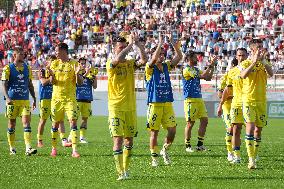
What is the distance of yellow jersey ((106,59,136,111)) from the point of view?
44.5ft

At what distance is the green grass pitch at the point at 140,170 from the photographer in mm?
13008

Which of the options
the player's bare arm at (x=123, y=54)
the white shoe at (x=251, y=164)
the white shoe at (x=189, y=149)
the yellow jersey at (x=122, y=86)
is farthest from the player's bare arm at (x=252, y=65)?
the white shoe at (x=189, y=149)

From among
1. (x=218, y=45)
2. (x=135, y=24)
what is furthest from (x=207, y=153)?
(x=135, y=24)

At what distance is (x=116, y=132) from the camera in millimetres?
13477

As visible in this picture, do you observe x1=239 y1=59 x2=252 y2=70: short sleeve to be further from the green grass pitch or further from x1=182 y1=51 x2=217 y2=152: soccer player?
x1=182 y1=51 x2=217 y2=152: soccer player

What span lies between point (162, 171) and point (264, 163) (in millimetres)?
2553

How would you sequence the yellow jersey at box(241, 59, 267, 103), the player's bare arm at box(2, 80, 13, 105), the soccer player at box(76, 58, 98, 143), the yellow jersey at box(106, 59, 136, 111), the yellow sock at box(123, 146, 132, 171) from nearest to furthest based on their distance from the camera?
1. the yellow jersey at box(106, 59, 136, 111)
2. the yellow sock at box(123, 146, 132, 171)
3. the yellow jersey at box(241, 59, 267, 103)
4. the player's bare arm at box(2, 80, 13, 105)
5. the soccer player at box(76, 58, 98, 143)

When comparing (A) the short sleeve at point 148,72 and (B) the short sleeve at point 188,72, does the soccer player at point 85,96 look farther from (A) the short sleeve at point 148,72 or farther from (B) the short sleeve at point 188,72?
(A) the short sleeve at point 148,72

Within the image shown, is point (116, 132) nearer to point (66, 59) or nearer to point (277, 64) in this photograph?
point (66, 59)

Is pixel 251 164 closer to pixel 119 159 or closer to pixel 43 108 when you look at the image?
pixel 119 159

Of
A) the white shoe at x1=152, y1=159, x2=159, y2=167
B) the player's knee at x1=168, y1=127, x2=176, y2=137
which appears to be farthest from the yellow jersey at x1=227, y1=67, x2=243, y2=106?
the white shoe at x1=152, y1=159, x2=159, y2=167

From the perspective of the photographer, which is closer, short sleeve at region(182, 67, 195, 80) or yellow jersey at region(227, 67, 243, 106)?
yellow jersey at region(227, 67, 243, 106)

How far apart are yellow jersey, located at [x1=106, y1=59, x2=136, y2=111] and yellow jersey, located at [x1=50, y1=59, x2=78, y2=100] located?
4461 mm

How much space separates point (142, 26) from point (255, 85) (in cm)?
3104
